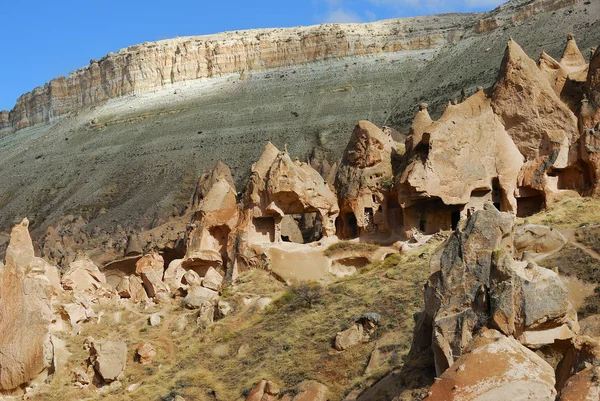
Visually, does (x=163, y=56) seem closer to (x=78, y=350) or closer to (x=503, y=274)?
(x=78, y=350)

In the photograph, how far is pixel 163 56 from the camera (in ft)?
416

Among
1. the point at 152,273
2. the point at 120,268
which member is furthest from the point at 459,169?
the point at 120,268

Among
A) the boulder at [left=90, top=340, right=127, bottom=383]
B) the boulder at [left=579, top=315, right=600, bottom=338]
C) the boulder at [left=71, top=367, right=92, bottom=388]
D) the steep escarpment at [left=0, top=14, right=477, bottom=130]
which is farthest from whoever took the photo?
the steep escarpment at [left=0, top=14, right=477, bottom=130]

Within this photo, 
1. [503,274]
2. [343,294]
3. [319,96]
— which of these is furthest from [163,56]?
[503,274]

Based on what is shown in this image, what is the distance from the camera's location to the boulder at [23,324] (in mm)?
20203

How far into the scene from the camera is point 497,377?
900 centimetres

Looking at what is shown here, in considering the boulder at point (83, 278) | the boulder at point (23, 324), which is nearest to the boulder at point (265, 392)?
the boulder at point (23, 324)

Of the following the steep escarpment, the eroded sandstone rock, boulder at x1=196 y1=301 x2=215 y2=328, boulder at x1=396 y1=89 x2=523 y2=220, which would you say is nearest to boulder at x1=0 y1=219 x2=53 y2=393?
boulder at x1=196 y1=301 x2=215 y2=328

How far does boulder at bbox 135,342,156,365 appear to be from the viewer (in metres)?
22.5

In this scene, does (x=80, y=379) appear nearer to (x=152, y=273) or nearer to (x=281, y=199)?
(x=152, y=273)

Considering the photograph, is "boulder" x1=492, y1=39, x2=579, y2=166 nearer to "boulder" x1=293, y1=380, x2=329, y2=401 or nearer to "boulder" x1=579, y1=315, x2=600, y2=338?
"boulder" x1=293, y1=380, x2=329, y2=401

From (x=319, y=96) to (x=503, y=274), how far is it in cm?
8807

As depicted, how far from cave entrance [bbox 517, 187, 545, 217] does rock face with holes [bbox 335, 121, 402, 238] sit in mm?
4284

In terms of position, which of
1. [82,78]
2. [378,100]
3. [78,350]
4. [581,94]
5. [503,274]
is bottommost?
[78,350]
